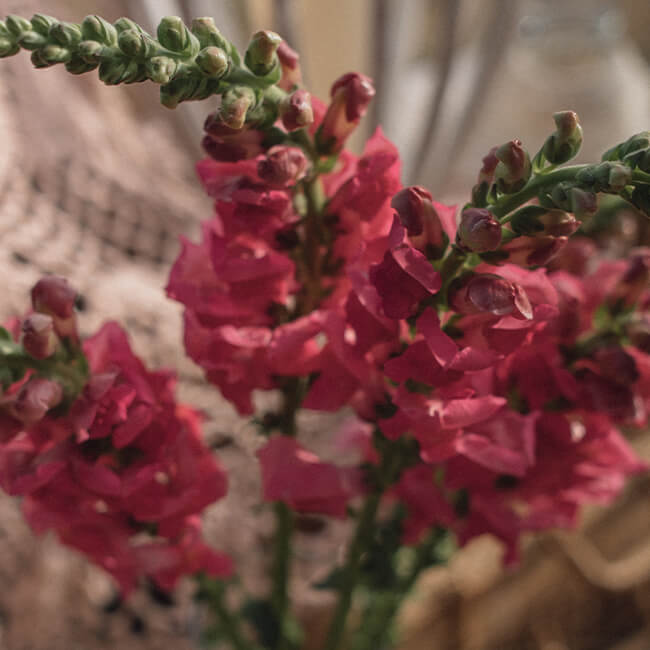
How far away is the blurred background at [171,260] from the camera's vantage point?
52 cm

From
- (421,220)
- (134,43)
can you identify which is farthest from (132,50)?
(421,220)

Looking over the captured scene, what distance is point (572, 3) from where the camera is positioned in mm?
1083

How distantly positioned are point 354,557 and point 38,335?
198 millimetres

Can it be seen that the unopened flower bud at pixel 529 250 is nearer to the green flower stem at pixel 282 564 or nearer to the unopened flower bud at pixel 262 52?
the unopened flower bud at pixel 262 52

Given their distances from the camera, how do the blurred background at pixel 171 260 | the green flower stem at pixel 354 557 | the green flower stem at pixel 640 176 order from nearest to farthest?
1. the green flower stem at pixel 640 176
2. the green flower stem at pixel 354 557
3. the blurred background at pixel 171 260

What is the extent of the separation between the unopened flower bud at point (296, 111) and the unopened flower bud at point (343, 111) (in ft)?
0.10

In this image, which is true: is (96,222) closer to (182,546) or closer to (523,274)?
(182,546)

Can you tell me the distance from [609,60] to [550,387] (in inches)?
34.2

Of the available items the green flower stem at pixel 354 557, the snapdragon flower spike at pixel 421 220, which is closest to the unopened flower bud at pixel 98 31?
the snapdragon flower spike at pixel 421 220

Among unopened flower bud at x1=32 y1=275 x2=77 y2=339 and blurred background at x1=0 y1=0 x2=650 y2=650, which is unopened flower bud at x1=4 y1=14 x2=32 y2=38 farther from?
blurred background at x1=0 y1=0 x2=650 y2=650

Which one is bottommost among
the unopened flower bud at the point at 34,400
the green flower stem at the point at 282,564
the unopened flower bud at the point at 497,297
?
the green flower stem at the point at 282,564

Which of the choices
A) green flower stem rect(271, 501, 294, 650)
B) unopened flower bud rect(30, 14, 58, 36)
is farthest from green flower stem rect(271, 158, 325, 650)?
unopened flower bud rect(30, 14, 58, 36)

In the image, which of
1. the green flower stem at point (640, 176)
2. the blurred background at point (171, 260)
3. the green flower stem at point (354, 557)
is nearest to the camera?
the green flower stem at point (640, 176)

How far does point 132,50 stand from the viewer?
24 centimetres
